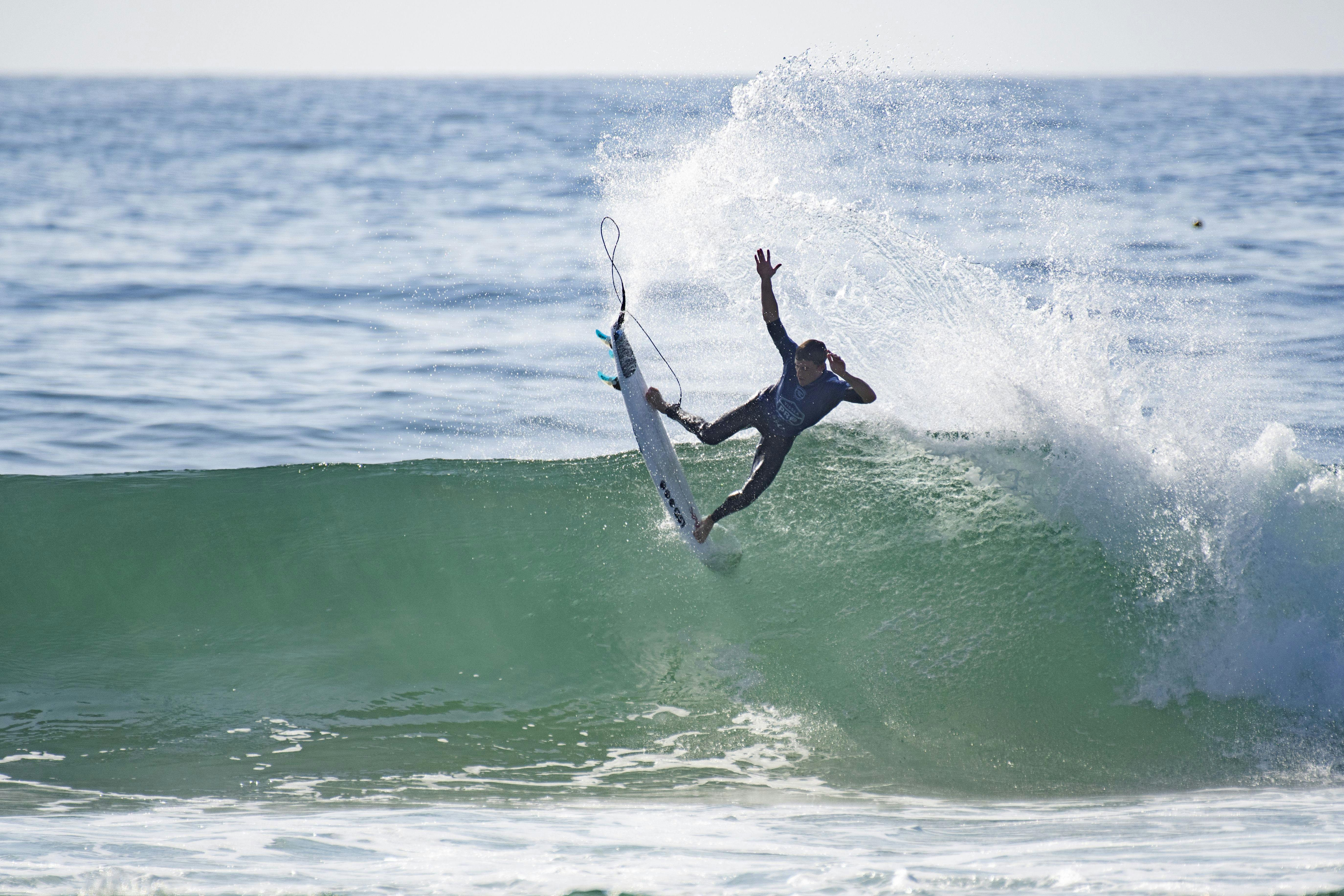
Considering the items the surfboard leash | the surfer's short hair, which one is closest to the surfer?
the surfer's short hair

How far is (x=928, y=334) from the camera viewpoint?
27.7 ft

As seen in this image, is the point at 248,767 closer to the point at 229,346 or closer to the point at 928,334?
the point at 928,334

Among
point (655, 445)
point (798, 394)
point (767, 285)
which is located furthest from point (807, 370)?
point (655, 445)

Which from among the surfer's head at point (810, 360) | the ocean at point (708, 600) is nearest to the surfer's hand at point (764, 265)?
the surfer's head at point (810, 360)

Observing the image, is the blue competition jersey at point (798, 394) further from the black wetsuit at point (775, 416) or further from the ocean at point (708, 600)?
the ocean at point (708, 600)

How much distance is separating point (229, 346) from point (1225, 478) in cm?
1267

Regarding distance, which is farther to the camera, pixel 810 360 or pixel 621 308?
pixel 621 308

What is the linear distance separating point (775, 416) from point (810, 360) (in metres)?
0.51

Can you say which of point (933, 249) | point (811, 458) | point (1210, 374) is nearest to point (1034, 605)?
point (811, 458)

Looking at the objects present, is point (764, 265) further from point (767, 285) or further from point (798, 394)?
point (798, 394)

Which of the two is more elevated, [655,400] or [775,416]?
[655,400]

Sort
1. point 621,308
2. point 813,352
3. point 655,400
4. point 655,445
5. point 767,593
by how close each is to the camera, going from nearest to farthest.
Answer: point 813,352 < point 655,400 < point 655,445 < point 767,593 < point 621,308

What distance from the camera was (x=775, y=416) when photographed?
6.55 m

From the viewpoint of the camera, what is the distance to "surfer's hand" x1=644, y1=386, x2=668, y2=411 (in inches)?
267
